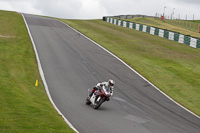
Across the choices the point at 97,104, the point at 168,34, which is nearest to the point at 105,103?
the point at 97,104

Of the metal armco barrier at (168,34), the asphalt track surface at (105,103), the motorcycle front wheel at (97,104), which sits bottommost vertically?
the metal armco barrier at (168,34)

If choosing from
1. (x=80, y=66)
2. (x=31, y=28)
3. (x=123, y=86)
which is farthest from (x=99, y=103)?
(x=31, y=28)

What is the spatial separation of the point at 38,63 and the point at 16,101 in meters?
10.6

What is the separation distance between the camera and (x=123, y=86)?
21.5 m

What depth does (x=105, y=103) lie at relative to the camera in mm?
17891

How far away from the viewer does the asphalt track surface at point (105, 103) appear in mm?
14402

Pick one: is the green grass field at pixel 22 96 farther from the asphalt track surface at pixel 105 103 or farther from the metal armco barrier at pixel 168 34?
the metal armco barrier at pixel 168 34

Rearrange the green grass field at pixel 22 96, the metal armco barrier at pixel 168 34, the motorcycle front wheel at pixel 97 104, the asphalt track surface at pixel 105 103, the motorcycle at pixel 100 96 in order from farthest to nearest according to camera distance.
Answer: the metal armco barrier at pixel 168 34
the motorcycle front wheel at pixel 97 104
the motorcycle at pixel 100 96
the asphalt track surface at pixel 105 103
the green grass field at pixel 22 96

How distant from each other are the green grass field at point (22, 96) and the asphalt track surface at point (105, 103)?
0.91 metres

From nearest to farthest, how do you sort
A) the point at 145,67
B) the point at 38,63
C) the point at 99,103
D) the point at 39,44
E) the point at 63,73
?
the point at 99,103 → the point at 63,73 → the point at 38,63 → the point at 145,67 → the point at 39,44

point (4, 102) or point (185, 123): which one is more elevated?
point (4, 102)

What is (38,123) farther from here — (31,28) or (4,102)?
(31,28)

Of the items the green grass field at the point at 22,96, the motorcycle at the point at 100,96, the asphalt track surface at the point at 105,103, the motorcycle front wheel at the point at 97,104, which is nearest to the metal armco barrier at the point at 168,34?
the asphalt track surface at the point at 105,103

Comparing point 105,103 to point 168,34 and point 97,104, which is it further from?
point 168,34
